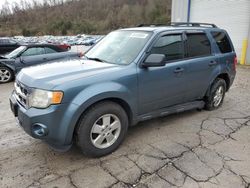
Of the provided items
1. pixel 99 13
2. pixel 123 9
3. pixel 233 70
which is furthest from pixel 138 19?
pixel 233 70

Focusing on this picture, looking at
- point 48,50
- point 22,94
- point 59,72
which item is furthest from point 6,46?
point 59,72

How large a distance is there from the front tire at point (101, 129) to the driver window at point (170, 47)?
1145 mm

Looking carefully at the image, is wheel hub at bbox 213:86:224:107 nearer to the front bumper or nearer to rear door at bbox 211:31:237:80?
rear door at bbox 211:31:237:80

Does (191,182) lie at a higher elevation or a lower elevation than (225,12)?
lower

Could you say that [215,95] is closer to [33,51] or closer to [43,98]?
[43,98]

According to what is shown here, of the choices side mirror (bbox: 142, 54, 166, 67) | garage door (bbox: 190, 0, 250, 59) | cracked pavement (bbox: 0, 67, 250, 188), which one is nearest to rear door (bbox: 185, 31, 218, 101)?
cracked pavement (bbox: 0, 67, 250, 188)

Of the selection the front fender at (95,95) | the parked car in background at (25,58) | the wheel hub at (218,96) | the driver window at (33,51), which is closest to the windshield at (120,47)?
the front fender at (95,95)

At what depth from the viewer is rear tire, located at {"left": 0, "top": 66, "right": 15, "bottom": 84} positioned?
8.48 meters

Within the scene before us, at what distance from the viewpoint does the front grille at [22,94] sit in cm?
304

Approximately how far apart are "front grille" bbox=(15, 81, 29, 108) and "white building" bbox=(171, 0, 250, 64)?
1171 cm

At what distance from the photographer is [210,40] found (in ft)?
15.5

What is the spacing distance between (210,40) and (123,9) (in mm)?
88033

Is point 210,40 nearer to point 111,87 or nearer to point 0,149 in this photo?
point 111,87

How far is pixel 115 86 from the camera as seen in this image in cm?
321
